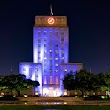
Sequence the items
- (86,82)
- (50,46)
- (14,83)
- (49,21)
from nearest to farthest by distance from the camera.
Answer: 1. (86,82)
2. (14,83)
3. (49,21)
4. (50,46)

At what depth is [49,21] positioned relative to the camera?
472ft

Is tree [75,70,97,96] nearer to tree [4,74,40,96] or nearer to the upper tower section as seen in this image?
tree [4,74,40,96]

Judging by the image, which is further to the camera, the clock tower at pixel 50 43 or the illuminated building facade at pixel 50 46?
the clock tower at pixel 50 43

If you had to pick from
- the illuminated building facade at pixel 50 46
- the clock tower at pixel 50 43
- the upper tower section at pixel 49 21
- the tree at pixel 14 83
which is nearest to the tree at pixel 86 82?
the tree at pixel 14 83

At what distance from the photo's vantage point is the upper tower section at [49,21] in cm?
14388

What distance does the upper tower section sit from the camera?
143875 mm

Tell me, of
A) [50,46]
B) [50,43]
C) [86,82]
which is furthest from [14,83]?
[50,43]

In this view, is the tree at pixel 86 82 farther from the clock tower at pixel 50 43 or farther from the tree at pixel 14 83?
the clock tower at pixel 50 43

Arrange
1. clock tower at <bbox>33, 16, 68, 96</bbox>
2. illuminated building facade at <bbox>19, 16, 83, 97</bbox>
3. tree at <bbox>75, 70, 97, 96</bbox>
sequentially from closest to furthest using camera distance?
tree at <bbox>75, 70, 97, 96</bbox> < illuminated building facade at <bbox>19, 16, 83, 97</bbox> < clock tower at <bbox>33, 16, 68, 96</bbox>

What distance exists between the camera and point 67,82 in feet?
357

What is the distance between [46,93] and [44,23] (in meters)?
25.1

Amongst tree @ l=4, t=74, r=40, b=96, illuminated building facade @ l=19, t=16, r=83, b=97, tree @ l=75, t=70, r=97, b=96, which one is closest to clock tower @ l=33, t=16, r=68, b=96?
illuminated building facade @ l=19, t=16, r=83, b=97

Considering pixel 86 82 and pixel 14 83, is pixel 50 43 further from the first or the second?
pixel 86 82

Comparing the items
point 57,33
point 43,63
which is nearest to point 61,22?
point 57,33
